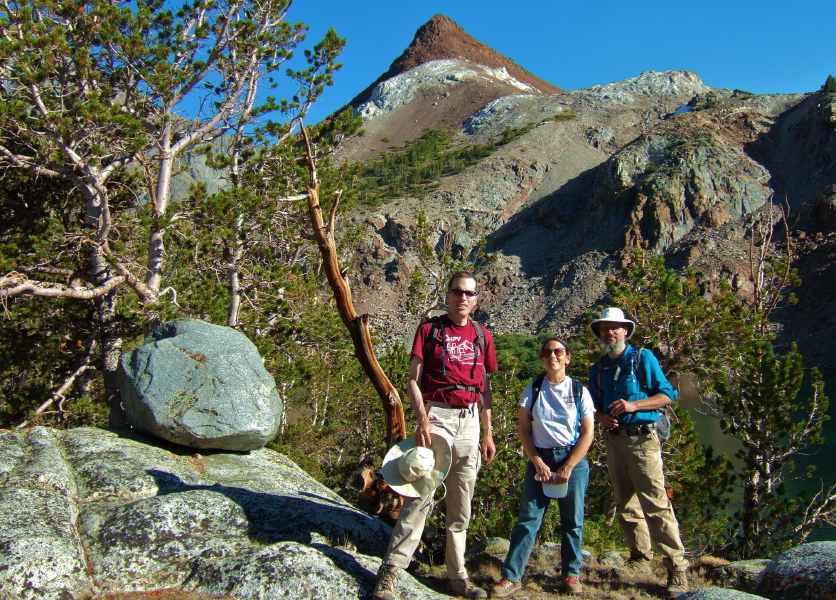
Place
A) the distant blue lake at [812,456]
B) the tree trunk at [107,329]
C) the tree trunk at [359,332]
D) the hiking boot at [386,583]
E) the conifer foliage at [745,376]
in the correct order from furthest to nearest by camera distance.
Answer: the distant blue lake at [812,456] → the tree trunk at [107,329] → the conifer foliage at [745,376] → the tree trunk at [359,332] → the hiking boot at [386,583]

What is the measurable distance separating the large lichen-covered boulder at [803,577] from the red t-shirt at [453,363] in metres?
2.36

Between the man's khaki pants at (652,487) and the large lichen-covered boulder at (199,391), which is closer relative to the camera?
the man's khaki pants at (652,487)

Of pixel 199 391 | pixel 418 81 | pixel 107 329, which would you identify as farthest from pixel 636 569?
pixel 418 81

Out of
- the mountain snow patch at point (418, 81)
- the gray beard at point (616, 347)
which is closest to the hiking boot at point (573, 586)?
the gray beard at point (616, 347)

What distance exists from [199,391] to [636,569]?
15.0ft

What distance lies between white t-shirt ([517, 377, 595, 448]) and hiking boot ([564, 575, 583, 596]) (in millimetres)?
1049

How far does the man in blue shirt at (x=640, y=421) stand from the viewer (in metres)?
4.54

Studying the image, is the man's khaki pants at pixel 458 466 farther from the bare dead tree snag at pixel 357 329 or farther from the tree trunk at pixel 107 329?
the tree trunk at pixel 107 329

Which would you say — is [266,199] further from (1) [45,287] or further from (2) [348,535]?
(2) [348,535]

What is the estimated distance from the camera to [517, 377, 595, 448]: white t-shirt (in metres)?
4.35

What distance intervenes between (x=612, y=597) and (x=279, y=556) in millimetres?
2467

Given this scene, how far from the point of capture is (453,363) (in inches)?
171

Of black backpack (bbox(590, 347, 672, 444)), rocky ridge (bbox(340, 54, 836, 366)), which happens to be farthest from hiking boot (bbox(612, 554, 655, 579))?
rocky ridge (bbox(340, 54, 836, 366))

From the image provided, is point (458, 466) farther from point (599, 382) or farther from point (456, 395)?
point (599, 382)
